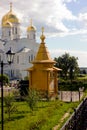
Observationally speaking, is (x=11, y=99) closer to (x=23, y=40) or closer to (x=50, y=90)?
(x=50, y=90)

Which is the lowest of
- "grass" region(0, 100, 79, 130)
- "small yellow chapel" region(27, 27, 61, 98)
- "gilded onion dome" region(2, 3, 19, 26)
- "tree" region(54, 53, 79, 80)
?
"grass" region(0, 100, 79, 130)

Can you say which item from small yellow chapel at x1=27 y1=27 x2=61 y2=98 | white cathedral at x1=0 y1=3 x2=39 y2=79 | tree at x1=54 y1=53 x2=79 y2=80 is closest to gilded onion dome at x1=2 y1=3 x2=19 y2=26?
white cathedral at x1=0 y1=3 x2=39 y2=79

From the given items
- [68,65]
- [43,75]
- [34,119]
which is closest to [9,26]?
[68,65]

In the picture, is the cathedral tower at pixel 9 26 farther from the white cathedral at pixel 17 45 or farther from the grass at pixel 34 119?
the grass at pixel 34 119

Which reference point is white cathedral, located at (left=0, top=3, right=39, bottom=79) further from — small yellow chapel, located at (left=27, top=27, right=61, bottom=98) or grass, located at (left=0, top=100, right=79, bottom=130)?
grass, located at (left=0, top=100, right=79, bottom=130)

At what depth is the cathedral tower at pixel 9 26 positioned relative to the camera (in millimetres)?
59353

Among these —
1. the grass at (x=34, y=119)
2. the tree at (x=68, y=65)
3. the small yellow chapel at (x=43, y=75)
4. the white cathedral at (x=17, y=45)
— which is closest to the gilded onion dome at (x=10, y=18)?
the white cathedral at (x=17, y=45)

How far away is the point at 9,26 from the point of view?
59125 mm

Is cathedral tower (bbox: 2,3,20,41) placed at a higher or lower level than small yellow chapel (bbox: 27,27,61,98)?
higher

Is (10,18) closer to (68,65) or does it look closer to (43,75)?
(68,65)

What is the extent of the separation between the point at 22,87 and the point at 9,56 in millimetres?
16789

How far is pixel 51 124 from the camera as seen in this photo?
14.3 metres

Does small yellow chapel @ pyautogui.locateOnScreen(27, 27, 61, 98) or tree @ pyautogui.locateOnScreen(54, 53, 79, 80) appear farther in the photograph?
tree @ pyautogui.locateOnScreen(54, 53, 79, 80)

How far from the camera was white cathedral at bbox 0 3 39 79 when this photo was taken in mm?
59562
